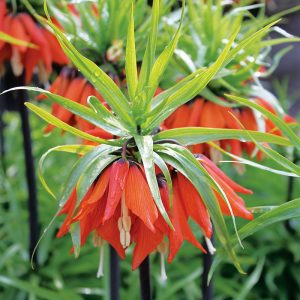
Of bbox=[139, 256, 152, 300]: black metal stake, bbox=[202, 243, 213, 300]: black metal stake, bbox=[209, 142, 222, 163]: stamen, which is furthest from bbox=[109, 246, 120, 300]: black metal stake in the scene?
bbox=[139, 256, 152, 300]: black metal stake

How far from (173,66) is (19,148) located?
1.37 meters

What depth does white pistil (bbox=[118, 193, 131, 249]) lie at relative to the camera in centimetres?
100

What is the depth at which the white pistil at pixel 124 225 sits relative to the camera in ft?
3.27

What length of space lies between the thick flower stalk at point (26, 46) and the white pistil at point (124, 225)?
74 cm

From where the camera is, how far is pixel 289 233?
2291mm

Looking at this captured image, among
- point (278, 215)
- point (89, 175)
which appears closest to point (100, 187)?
point (89, 175)

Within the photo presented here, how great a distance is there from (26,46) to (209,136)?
0.79 m

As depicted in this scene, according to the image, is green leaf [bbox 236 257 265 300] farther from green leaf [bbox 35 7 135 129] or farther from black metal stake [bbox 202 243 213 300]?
green leaf [bbox 35 7 135 129]

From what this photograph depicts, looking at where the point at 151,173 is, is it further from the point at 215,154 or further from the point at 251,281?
the point at 251,281

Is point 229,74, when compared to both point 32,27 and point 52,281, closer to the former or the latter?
point 32,27

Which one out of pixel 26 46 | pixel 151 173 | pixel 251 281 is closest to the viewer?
pixel 151 173

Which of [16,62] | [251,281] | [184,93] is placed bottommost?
[251,281]

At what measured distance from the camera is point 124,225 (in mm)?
1002

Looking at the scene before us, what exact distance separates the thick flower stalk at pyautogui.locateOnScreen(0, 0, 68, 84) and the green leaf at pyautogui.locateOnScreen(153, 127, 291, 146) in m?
0.68
